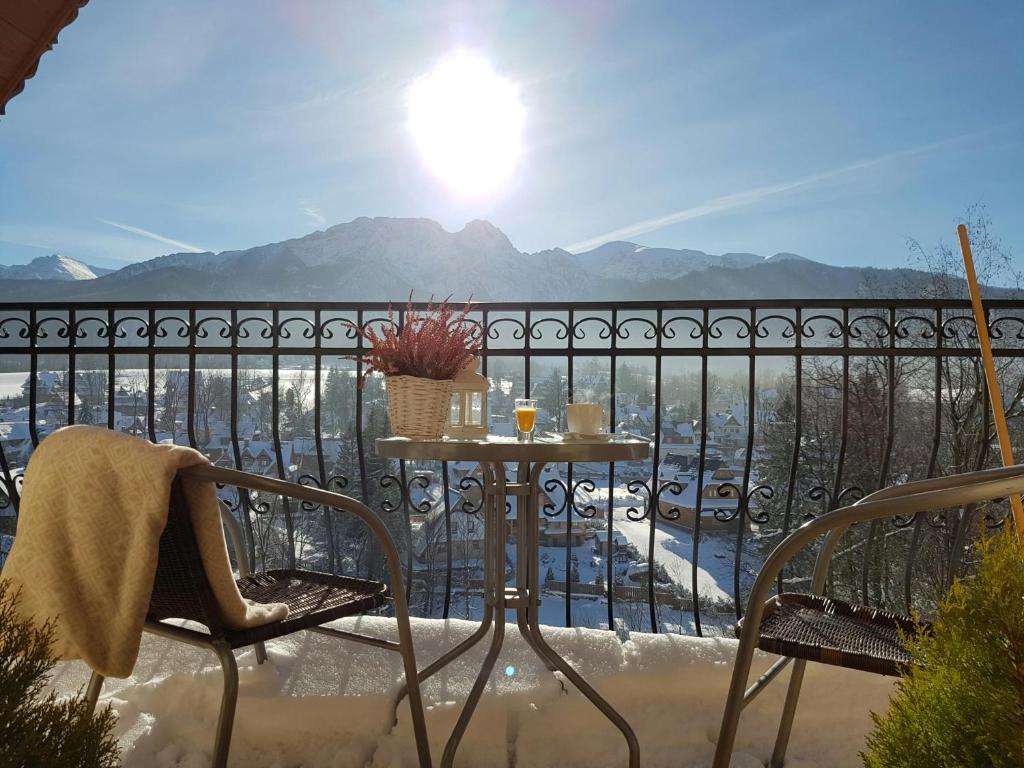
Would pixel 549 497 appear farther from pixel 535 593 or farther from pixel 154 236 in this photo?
pixel 154 236

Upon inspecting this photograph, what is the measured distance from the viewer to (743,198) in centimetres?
1224

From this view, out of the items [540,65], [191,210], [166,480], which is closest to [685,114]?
[540,65]

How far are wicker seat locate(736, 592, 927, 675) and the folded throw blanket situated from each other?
1.11m

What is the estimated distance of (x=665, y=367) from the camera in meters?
2.77

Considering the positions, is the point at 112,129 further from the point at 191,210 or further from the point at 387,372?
the point at 387,372

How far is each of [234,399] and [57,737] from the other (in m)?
2.28

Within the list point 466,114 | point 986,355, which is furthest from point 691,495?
point 466,114

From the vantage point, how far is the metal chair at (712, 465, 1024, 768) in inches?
47.8

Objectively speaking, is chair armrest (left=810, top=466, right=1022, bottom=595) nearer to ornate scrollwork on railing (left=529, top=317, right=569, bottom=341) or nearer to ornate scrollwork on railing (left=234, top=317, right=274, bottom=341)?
ornate scrollwork on railing (left=529, top=317, right=569, bottom=341)

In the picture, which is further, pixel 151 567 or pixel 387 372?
pixel 387 372

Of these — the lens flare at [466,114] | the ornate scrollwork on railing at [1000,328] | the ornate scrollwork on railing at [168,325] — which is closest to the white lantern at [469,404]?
the ornate scrollwork on railing at [168,325]

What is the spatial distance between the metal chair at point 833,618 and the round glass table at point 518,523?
495mm

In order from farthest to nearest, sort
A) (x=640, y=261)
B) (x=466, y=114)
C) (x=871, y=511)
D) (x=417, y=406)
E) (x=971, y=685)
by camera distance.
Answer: (x=640, y=261), (x=466, y=114), (x=417, y=406), (x=871, y=511), (x=971, y=685)

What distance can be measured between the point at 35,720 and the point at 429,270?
41.3 feet
